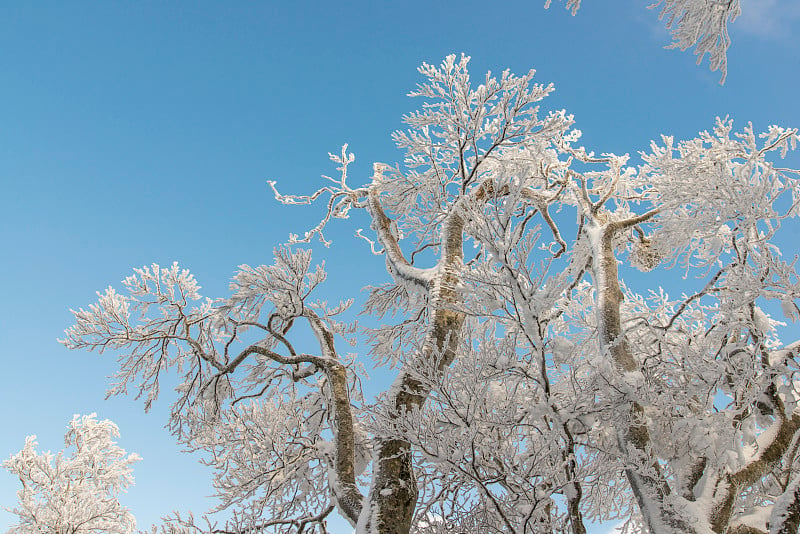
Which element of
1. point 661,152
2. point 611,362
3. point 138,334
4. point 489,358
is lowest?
point 489,358

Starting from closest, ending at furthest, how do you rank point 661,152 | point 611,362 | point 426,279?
point 611,362
point 426,279
point 661,152

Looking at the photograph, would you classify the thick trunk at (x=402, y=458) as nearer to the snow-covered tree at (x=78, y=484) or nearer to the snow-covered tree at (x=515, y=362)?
the snow-covered tree at (x=515, y=362)

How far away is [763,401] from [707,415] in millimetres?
657

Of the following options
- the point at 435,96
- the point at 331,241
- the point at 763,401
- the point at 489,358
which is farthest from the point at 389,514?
the point at 331,241

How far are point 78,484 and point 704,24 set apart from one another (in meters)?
13.8

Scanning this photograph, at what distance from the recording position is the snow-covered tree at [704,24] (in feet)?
12.8

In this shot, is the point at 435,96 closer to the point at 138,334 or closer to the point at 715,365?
the point at 715,365

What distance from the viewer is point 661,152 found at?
24.0ft

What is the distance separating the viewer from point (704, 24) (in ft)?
12.9

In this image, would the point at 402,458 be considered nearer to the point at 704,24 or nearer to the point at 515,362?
the point at 515,362

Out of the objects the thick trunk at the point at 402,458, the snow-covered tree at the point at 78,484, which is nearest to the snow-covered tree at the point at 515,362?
the thick trunk at the point at 402,458

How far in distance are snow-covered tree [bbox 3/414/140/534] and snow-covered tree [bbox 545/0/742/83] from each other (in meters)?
12.4

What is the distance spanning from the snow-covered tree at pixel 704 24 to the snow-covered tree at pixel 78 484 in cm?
1243

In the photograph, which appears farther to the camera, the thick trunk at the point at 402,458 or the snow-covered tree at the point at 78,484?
the snow-covered tree at the point at 78,484
